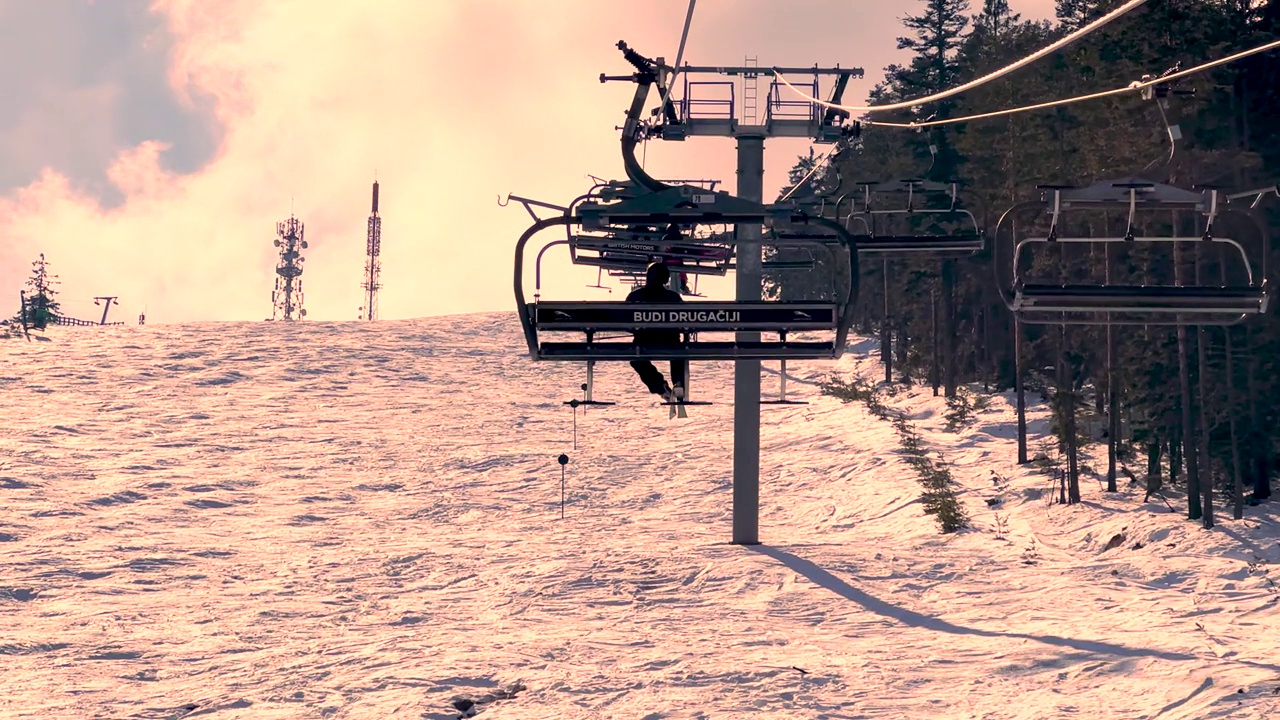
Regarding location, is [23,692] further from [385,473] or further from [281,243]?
[281,243]

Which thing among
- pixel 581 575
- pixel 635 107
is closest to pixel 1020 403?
pixel 581 575

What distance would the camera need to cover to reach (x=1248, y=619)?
856 inches

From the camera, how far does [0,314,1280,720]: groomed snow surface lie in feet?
60.0

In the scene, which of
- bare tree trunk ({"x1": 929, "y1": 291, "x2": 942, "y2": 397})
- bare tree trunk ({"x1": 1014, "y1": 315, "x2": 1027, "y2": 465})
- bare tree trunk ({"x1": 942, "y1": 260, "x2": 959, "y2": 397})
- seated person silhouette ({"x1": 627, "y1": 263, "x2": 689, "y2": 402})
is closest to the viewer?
seated person silhouette ({"x1": 627, "y1": 263, "x2": 689, "y2": 402})

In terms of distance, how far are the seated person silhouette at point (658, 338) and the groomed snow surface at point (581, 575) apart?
402cm

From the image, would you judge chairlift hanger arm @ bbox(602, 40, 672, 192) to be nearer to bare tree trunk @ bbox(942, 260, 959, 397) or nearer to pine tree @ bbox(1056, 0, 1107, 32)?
pine tree @ bbox(1056, 0, 1107, 32)

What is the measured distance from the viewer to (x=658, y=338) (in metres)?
14.6

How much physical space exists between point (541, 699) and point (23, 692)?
7138 millimetres

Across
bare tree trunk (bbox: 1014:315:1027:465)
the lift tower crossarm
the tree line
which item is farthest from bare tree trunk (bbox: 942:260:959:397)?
the lift tower crossarm

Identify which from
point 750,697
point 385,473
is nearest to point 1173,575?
point 750,697

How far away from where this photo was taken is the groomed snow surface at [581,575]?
60.0ft

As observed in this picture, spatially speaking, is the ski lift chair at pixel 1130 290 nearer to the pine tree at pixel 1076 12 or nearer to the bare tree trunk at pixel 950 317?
the pine tree at pixel 1076 12

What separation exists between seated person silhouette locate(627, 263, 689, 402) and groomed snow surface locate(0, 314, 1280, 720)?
13.2 feet

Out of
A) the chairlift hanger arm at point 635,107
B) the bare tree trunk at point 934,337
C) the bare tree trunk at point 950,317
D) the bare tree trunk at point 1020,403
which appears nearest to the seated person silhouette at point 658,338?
the chairlift hanger arm at point 635,107
